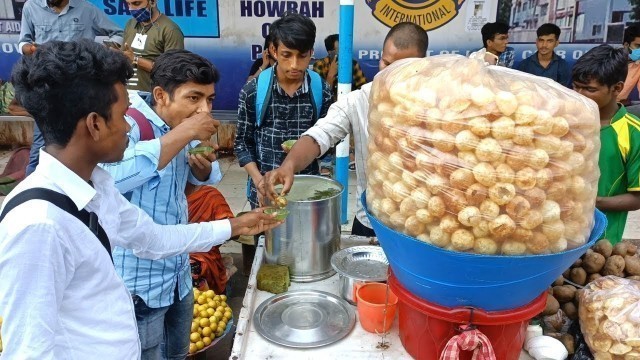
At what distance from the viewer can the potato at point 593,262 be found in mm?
1907

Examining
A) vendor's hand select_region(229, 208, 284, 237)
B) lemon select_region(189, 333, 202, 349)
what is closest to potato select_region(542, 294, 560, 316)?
vendor's hand select_region(229, 208, 284, 237)

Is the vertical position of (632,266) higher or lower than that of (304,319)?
higher

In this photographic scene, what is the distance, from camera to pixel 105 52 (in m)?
1.31

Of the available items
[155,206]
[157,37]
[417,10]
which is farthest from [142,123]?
[417,10]

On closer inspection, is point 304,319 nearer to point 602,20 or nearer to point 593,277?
point 593,277

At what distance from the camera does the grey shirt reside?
4598 mm

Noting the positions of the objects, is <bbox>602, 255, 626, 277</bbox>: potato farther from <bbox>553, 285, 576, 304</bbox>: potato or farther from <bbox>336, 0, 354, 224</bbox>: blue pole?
<bbox>336, 0, 354, 224</bbox>: blue pole

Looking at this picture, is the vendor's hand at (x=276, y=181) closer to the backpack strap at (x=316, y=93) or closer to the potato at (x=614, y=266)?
the backpack strap at (x=316, y=93)

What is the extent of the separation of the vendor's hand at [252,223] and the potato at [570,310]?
3.75 ft

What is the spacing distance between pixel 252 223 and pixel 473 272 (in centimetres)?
92

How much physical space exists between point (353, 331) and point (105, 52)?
4.05 feet

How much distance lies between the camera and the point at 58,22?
460cm

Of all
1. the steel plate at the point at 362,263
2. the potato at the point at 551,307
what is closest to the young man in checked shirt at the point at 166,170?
the steel plate at the point at 362,263

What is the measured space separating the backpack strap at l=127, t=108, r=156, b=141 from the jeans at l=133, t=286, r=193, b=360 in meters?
0.66
